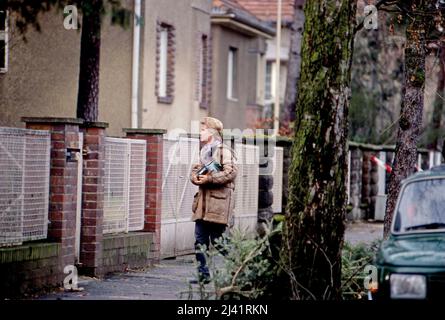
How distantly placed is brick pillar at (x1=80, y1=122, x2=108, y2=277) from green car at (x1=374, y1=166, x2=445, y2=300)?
15.2 ft

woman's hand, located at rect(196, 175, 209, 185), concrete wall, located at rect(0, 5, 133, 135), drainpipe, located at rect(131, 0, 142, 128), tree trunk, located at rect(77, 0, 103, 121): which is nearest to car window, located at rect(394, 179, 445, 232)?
woman's hand, located at rect(196, 175, 209, 185)

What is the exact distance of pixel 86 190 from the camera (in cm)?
1488

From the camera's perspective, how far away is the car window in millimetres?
10945

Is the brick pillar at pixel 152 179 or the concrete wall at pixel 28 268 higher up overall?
the brick pillar at pixel 152 179

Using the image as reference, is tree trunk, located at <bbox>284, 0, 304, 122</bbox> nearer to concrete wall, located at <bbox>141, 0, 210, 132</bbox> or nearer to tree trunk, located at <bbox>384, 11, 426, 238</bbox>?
concrete wall, located at <bbox>141, 0, 210, 132</bbox>

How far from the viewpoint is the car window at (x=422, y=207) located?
10945 mm

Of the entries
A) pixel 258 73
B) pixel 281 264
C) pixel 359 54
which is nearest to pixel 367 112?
pixel 359 54

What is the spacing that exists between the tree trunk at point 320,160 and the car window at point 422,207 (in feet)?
1.82

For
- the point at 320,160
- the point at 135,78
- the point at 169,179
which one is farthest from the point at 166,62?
the point at 320,160

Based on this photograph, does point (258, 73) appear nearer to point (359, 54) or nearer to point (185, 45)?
point (359, 54)

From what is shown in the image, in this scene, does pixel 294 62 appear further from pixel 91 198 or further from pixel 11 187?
pixel 11 187

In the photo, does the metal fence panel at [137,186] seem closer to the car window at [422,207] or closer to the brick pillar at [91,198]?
the brick pillar at [91,198]

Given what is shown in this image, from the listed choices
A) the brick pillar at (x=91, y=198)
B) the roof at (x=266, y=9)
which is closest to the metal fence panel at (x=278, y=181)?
the brick pillar at (x=91, y=198)
